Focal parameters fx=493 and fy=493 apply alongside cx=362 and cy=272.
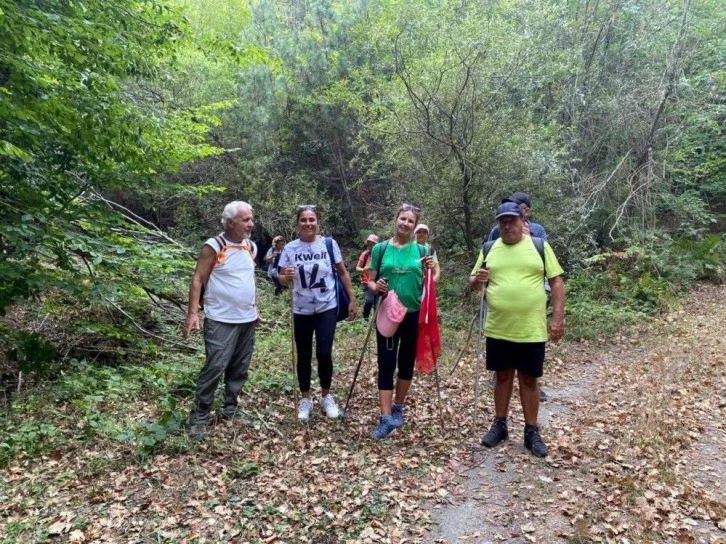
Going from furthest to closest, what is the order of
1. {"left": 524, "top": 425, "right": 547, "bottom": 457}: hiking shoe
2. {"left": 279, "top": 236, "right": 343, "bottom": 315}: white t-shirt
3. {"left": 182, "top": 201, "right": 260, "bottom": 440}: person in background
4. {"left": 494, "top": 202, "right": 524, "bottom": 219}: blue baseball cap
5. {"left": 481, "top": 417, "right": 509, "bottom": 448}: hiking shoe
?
{"left": 279, "top": 236, "right": 343, "bottom": 315}: white t-shirt, {"left": 481, "top": 417, "right": 509, "bottom": 448}: hiking shoe, {"left": 182, "top": 201, "right": 260, "bottom": 440}: person in background, {"left": 524, "top": 425, "right": 547, "bottom": 457}: hiking shoe, {"left": 494, "top": 202, "right": 524, "bottom": 219}: blue baseball cap

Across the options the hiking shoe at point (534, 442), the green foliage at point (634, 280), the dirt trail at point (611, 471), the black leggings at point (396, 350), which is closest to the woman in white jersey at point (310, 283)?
the black leggings at point (396, 350)

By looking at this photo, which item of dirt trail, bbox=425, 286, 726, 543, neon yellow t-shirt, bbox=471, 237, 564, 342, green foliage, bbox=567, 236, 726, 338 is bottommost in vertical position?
dirt trail, bbox=425, 286, 726, 543

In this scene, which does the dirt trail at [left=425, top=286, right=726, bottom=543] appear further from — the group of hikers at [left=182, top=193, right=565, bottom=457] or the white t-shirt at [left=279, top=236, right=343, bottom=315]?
the white t-shirt at [left=279, top=236, right=343, bottom=315]

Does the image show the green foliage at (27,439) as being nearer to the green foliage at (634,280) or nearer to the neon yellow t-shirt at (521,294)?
the neon yellow t-shirt at (521,294)

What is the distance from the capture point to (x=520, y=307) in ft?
13.1

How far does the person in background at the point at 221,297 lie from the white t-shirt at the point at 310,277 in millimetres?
432

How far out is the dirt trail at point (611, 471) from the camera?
3.21 metres

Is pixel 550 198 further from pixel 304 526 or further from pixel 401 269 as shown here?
pixel 304 526

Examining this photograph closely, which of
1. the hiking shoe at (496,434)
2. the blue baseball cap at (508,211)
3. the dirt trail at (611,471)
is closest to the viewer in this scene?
A: the dirt trail at (611,471)

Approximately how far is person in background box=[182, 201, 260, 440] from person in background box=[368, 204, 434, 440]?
1.17m

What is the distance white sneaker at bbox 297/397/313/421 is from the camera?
495cm

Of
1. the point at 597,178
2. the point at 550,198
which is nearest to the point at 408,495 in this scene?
the point at 550,198

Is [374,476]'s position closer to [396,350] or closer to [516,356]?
[396,350]

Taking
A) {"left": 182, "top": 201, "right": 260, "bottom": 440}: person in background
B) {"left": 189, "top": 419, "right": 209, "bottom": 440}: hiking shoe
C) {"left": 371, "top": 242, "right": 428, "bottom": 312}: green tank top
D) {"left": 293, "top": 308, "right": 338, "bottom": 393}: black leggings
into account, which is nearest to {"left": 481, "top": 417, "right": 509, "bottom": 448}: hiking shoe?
{"left": 371, "top": 242, "right": 428, "bottom": 312}: green tank top
